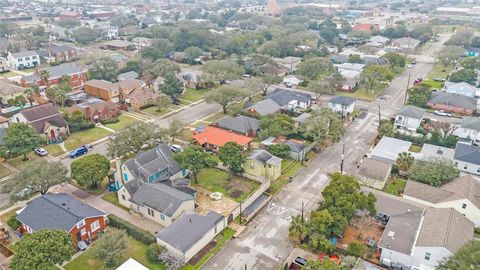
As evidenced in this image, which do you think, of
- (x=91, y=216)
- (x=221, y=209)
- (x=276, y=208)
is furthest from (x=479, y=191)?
(x=91, y=216)

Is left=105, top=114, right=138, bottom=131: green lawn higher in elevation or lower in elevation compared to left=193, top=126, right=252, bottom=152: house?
lower

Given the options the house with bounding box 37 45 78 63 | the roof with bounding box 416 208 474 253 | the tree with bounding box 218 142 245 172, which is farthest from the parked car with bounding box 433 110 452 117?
the house with bounding box 37 45 78 63

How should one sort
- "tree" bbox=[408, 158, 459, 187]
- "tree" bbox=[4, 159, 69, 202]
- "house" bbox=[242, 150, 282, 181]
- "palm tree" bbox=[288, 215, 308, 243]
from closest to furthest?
1. "palm tree" bbox=[288, 215, 308, 243]
2. "tree" bbox=[4, 159, 69, 202]
3. "tree" bbox=[408, 158, 459, 187]
4. "house" bbox=[242, 150, 282, 181]

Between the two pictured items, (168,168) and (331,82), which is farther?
(331,82)

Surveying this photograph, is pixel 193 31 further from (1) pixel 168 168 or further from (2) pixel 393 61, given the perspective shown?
(1) pixel 168 168

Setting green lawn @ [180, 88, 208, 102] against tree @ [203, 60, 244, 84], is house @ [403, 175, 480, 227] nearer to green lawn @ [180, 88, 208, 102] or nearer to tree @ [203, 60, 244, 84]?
green lawn @ [180, 88, 208, 102]

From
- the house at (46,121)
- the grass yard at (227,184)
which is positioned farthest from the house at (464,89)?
the house at (46,121)
